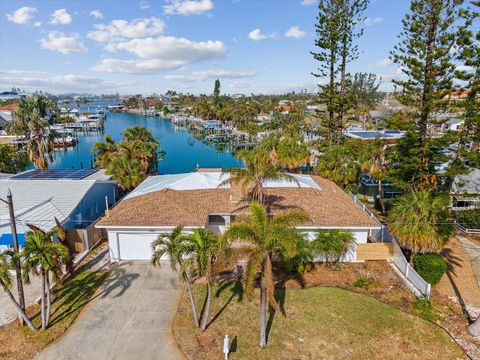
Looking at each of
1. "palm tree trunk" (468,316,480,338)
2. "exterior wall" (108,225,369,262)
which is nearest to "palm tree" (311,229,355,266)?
"exterior wall" (108,225,369,262)

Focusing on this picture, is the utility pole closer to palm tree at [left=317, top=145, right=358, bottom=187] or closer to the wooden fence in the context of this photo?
the wooden fence

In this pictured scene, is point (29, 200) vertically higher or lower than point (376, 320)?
higher

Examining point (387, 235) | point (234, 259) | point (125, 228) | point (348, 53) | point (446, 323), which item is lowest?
point (446, 323)

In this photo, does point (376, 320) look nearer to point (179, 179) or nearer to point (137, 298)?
point (137, 298)

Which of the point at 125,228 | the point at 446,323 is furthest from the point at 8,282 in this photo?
the point at 446,323

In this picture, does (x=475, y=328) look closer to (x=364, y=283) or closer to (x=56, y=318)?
(x=364, y=283)

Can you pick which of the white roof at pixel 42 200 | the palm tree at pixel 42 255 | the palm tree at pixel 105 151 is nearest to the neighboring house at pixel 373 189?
the palm tree at pixel 105 151
